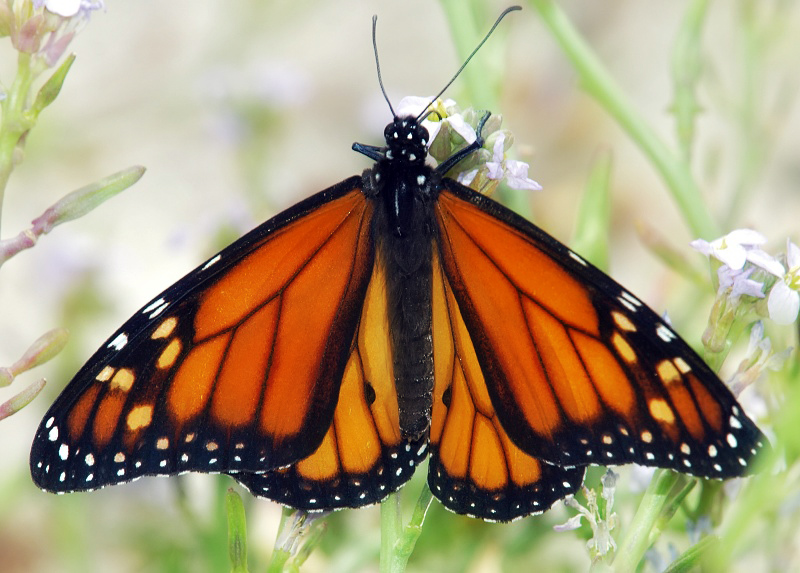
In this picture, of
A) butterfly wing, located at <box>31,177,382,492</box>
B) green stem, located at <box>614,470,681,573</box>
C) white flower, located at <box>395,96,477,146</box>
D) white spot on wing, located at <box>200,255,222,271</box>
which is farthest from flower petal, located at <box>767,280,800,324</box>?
white spot on wing, located at <box>200,255,222,271</box>

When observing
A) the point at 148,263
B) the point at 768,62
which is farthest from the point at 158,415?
the point at 148,263

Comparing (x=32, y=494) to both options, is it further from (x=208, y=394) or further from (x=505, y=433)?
(x=505, y=433)

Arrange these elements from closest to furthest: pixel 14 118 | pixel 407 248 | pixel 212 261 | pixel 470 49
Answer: pixel 14 118
pixel 212 261
pixel 407 248
pixel 470 49

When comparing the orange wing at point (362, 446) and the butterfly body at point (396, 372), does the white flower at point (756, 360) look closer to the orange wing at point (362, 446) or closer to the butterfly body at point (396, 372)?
the butterfly body at point (396, 372)

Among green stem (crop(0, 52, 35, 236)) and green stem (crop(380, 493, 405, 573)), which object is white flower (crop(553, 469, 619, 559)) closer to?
green stem (crop(380, 493, 405, 573))

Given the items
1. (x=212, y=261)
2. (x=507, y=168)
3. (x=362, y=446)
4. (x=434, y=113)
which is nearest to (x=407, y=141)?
(x=434, y=113)

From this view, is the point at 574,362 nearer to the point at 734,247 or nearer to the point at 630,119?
the point at 734,247
